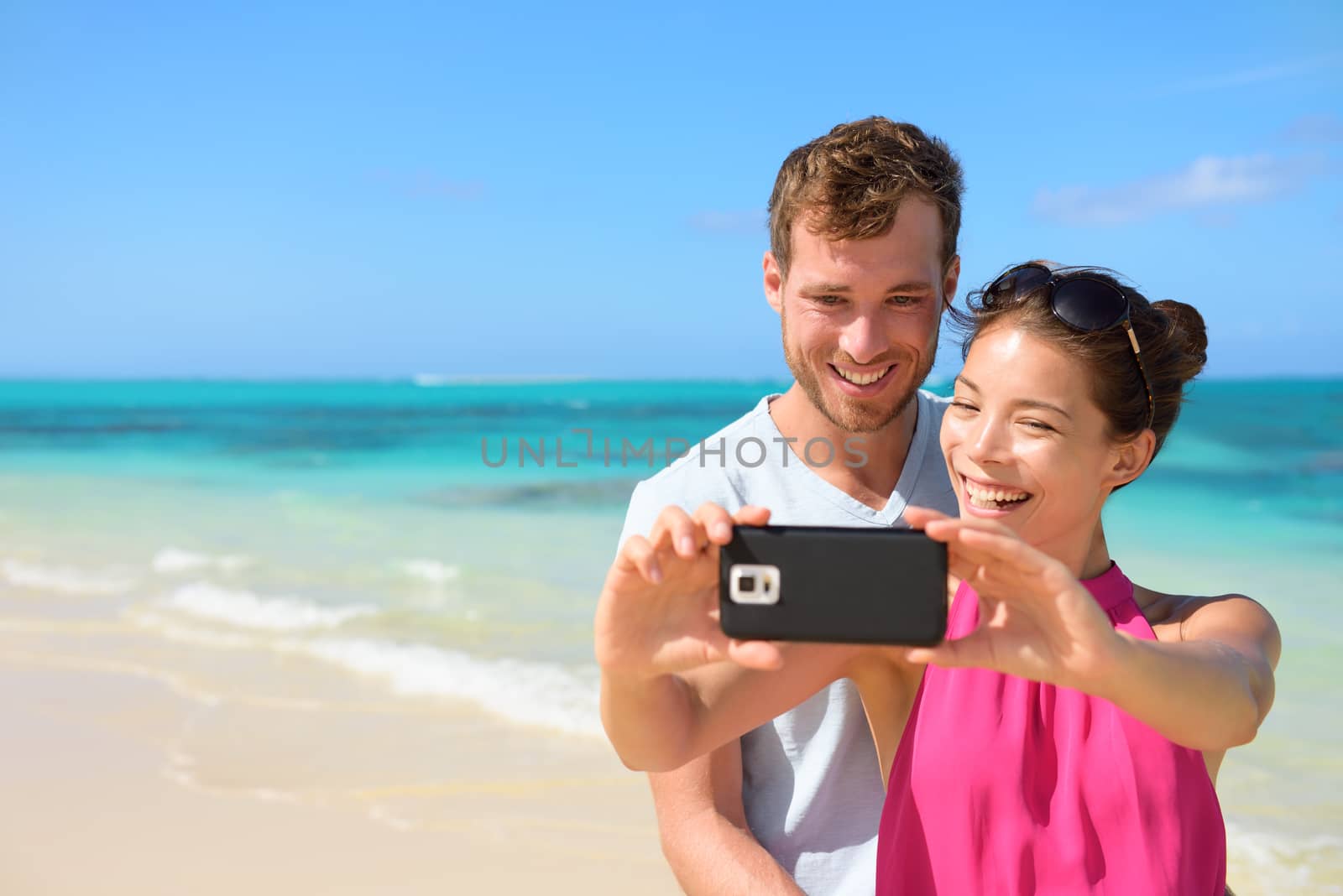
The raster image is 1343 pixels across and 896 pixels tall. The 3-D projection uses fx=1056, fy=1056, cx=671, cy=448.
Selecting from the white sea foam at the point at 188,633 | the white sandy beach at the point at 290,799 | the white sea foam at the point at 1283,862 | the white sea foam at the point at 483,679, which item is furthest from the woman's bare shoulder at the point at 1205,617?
the white sea foam at the point at 188,633

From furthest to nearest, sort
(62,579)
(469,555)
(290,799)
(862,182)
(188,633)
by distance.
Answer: (469,555) < (62,579) < (188,633) < (290,799) < (862,182)

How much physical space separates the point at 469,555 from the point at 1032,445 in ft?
26.6

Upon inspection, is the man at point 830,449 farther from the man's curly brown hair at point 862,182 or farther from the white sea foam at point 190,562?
the white sea foam at point 190,562

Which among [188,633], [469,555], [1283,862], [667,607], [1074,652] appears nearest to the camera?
[1074,652]

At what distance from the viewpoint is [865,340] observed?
2875 millimetres

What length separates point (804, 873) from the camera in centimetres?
274

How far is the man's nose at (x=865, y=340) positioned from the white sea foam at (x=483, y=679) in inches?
116

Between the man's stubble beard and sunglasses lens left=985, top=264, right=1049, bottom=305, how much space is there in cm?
80

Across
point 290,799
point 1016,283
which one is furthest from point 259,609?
point 1016,283

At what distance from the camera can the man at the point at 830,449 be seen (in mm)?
2736

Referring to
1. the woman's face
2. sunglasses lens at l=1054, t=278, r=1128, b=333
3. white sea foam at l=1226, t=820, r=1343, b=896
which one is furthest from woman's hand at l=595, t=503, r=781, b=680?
white sea foam at l=1226, t=820, r=1343, b=896

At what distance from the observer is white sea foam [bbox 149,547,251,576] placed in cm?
859

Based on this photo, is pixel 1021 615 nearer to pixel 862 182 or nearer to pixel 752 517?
pixel 752 517

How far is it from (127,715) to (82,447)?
17.3 m
